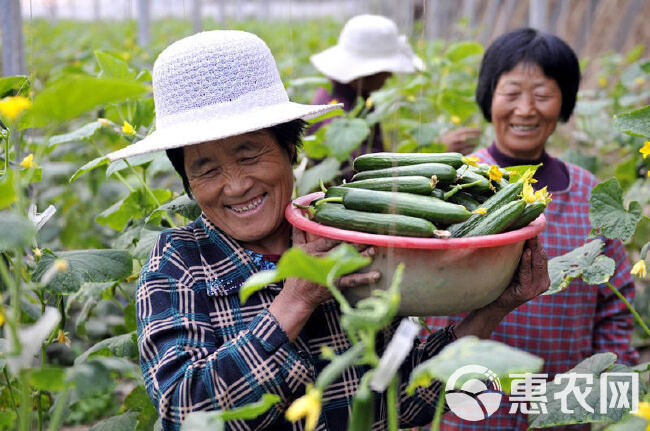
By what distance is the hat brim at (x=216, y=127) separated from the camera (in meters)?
1.53

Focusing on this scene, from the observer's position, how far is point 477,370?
4.02 feet

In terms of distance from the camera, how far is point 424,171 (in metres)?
1.52

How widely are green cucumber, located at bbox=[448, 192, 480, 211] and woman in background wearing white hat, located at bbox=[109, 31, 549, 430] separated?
0.51ft

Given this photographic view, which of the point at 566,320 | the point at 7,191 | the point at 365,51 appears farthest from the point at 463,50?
the point at 7,191

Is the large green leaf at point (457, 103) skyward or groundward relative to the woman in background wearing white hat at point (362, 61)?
groundward

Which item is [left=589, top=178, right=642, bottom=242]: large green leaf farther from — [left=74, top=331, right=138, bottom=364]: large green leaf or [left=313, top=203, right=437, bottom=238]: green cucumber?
[left=74, top=331, right=138, bottom=364]: large green leaf

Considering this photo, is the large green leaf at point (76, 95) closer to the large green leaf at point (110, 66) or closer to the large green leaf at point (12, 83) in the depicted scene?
the large green leaf at point (12, 83)

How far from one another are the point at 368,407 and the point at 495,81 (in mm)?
1877

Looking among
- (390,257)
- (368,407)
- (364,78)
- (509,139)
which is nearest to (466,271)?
(390,257)

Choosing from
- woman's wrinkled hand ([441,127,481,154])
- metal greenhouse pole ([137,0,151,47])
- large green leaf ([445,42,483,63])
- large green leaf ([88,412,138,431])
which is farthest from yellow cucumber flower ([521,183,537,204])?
metal greenhouse pole ([137,0,151,47])

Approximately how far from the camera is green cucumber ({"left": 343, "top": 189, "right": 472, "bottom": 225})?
139 centimetres

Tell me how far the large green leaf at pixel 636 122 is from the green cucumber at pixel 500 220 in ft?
2.05

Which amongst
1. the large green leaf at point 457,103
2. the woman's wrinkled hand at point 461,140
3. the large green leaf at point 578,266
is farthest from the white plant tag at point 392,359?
the large green leaf at point 457,103

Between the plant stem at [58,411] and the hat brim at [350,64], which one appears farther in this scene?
the hat brim at [350,64]
